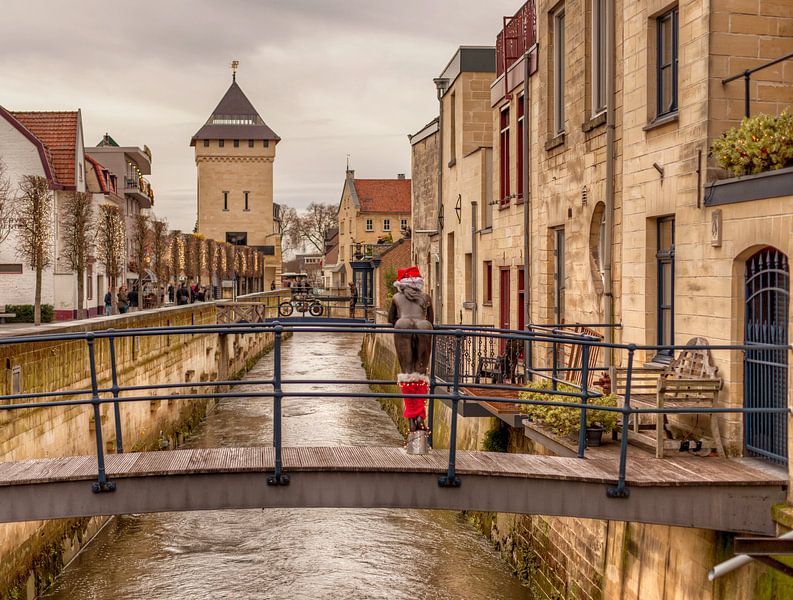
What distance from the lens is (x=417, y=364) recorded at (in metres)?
8.55

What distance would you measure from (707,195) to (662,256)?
161 centimetres

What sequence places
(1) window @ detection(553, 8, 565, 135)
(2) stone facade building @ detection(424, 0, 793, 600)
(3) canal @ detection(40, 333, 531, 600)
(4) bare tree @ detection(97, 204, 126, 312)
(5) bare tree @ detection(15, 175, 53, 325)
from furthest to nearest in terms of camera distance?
1. (4) bare tree @ detection(97, 204, 126, 312)
2. (5) bare tree @ detection(15, 175, 53, 325)
3. (1) window @ detection(553, 8, 565, 135)
4. (3) canal @ detection(40, 333, 531, 600)
5. (2) stone facade building @ detection(424, 0, 793, 600)

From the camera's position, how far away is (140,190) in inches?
2196

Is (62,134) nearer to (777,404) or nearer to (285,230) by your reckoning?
(777,404)

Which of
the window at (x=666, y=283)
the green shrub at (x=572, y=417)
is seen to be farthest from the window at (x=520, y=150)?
the green shrub at (x=572, y=417)

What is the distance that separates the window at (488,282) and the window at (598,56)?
7667 millimetres

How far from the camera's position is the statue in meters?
8.48

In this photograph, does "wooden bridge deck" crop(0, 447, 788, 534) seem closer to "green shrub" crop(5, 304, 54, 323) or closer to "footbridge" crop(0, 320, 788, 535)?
"footbridge" crop(0, 320, 788, 535)

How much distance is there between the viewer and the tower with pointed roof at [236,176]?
3698 inches

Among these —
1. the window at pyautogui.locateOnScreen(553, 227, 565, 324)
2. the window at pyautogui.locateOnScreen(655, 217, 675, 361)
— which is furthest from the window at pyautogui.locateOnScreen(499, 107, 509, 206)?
the window at pyautogui.locateOnScreen(655, 217, 675, 361)

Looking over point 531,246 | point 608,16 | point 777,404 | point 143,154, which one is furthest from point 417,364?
point 143,154

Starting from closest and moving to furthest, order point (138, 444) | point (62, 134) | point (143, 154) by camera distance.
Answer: point (138, 444)
point (62, 134)
point (143, 154)

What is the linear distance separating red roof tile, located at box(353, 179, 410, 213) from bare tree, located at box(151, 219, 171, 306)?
36.5m

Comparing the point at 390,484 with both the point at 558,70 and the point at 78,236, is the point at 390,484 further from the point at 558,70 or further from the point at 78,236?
the point at 78,236
